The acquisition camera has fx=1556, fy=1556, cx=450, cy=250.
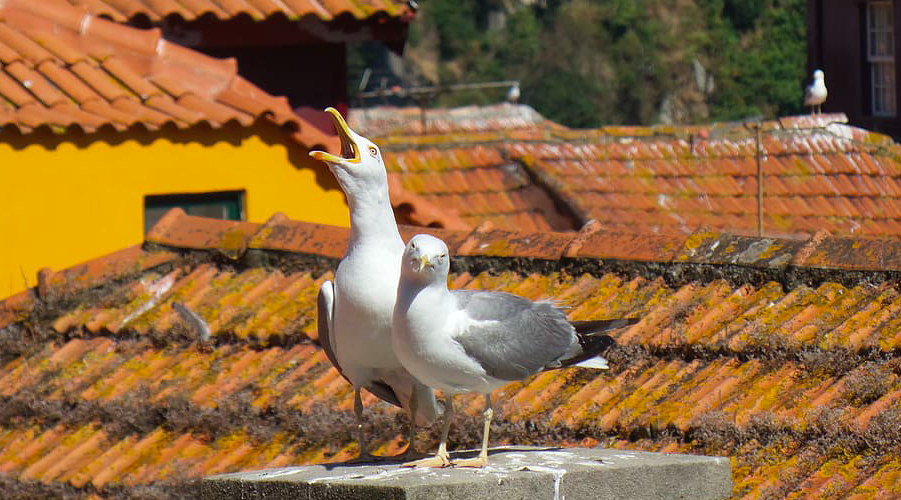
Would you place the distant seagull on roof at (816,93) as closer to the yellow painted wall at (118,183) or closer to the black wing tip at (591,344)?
the yellow painted wall at (118,183)

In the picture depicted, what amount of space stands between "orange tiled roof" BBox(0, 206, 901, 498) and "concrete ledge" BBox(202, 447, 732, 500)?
65cm

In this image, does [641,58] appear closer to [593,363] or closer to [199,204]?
[199,204]

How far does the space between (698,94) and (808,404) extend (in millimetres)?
44649

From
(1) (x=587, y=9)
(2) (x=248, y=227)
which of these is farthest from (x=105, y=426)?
(1) (x=587, y=9)

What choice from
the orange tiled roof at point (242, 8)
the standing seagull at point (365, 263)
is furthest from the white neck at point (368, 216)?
the orange tiled roof at point (242, 8)

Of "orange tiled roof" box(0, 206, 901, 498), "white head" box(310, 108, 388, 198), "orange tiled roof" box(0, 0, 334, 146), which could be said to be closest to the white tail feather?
"orange tiled roof" box(0, 206, 901, 498)

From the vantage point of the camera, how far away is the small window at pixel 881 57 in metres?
22.2

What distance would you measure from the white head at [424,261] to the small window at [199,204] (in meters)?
7.45

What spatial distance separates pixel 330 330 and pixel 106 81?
22.8 ft

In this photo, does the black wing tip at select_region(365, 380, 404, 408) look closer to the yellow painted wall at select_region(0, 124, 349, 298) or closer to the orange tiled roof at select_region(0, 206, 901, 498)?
the orange tiled roof at select_region(0, 206, 901, 498)

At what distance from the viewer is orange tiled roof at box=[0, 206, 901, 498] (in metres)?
5.05

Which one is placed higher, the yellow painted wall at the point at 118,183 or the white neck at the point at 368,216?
the white neck at the point at 368,216

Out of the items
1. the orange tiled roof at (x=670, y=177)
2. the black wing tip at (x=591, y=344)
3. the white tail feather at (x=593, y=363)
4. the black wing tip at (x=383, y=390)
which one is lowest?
the orange tiled roof at (x=670, y=177)

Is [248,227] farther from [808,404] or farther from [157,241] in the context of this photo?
[808,404]
